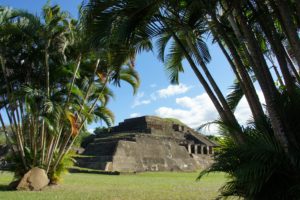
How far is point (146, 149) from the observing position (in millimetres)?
28250

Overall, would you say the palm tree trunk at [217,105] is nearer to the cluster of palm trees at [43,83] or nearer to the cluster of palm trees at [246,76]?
the cluster of palm trees at [246,76]

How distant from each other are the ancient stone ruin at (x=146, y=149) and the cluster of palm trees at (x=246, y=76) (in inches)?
677

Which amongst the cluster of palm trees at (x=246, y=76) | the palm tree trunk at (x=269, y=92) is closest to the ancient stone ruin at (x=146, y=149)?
the cluster of palm trees at (x=246, y=76)

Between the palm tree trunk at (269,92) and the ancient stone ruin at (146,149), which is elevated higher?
the ancient stone ruin at (146,149)

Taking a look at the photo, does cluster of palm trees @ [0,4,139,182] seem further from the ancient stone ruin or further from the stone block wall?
the stone block wall

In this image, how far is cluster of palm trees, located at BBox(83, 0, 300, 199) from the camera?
14.8 feet

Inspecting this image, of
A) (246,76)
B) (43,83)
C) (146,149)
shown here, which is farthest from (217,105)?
(146,149)

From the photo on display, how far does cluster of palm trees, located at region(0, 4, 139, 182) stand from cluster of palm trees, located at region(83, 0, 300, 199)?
4.44 metres

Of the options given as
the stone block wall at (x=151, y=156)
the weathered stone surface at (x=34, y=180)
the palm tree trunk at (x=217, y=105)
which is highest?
the stone block wall at (x=151, y=156)

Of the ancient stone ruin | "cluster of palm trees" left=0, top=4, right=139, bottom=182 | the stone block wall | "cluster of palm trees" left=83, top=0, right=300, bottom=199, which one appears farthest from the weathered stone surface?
the stone block wall

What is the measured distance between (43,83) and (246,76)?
27.5ft

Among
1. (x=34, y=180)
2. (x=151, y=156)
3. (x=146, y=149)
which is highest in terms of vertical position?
(x=146, y=149)

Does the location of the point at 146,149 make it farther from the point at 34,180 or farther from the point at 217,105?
the point at 217,105

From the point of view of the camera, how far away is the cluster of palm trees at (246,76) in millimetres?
4516
